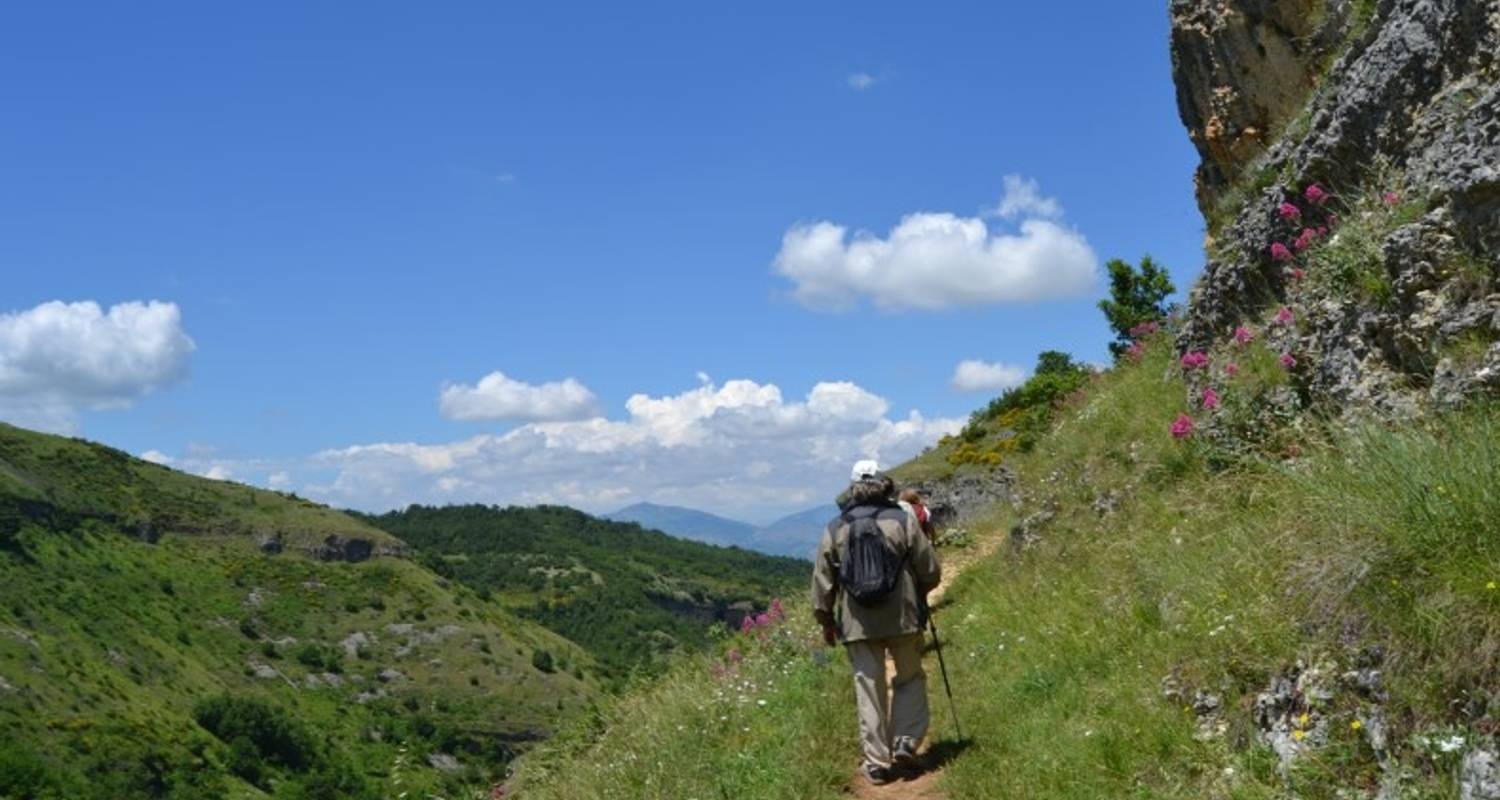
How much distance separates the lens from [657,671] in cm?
1520

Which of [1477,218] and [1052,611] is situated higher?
[1477,218]

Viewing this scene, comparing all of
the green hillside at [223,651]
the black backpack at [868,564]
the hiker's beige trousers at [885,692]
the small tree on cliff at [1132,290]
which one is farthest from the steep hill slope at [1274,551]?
the green hillside at [223,651]

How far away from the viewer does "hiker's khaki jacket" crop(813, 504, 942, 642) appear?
27.6ft

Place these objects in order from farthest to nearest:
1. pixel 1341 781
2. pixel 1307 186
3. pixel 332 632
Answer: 1. pixel 332 632
2. pixel 1307 186
3. pixel 1341 781

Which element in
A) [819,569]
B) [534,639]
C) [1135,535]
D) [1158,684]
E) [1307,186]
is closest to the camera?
[1158,684]

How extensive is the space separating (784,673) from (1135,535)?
3986mm

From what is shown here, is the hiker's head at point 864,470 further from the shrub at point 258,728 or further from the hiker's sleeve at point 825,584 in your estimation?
the shrub at point 258,728

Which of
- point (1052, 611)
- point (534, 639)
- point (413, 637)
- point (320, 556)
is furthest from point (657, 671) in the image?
point (320, 556)

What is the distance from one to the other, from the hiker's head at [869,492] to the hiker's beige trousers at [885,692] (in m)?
1.04

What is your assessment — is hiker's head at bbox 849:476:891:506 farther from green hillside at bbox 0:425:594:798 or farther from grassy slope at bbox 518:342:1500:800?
green hillside at bbox 0:425:594:798

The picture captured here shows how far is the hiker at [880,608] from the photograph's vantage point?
27.5 ft

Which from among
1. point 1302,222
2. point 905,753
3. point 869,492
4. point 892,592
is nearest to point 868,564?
point 892,592

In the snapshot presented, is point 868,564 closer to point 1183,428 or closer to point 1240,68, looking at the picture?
point 1183,428

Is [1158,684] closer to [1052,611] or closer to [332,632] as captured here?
[1052,611]
